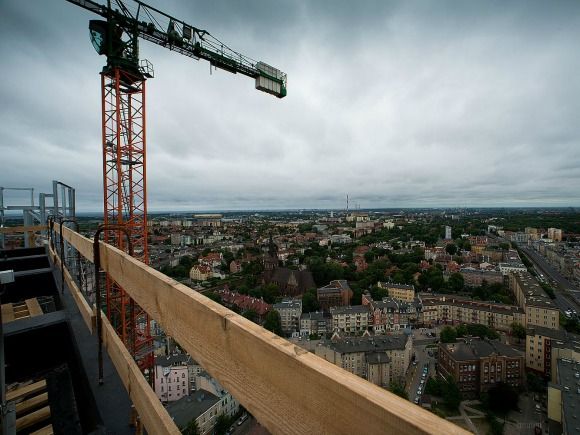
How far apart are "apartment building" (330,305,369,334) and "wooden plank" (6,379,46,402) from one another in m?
28.3

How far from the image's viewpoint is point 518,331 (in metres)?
26.8

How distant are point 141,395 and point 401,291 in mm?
39111

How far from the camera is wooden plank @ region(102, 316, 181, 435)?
1061 mm

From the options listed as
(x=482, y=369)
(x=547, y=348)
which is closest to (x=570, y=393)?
(x=482, y=369)

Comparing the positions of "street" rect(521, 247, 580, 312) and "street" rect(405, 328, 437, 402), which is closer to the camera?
"street" rect(405, 328, 437, 402)

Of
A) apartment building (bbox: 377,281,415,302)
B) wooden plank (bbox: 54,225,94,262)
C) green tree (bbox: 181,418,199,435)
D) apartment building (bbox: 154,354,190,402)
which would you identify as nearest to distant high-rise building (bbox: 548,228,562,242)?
apartment building (bbox: 377,281,415,302)

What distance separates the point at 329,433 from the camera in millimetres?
617

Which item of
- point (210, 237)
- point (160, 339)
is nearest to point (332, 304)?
point (160, 339)

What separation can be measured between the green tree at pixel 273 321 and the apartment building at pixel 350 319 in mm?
5517

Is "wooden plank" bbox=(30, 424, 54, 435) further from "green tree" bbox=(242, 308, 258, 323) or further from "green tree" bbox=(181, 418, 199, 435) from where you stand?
"green tree" bbox=(242, 308, 258, 323)

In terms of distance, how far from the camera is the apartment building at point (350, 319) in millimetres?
28500

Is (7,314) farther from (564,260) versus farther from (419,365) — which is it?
(564,260)

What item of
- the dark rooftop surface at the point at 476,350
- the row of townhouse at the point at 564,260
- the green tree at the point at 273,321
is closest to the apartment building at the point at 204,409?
the green tree at the point at 273,321

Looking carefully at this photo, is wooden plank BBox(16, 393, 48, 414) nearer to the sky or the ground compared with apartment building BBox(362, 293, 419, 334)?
nearer to the sky
